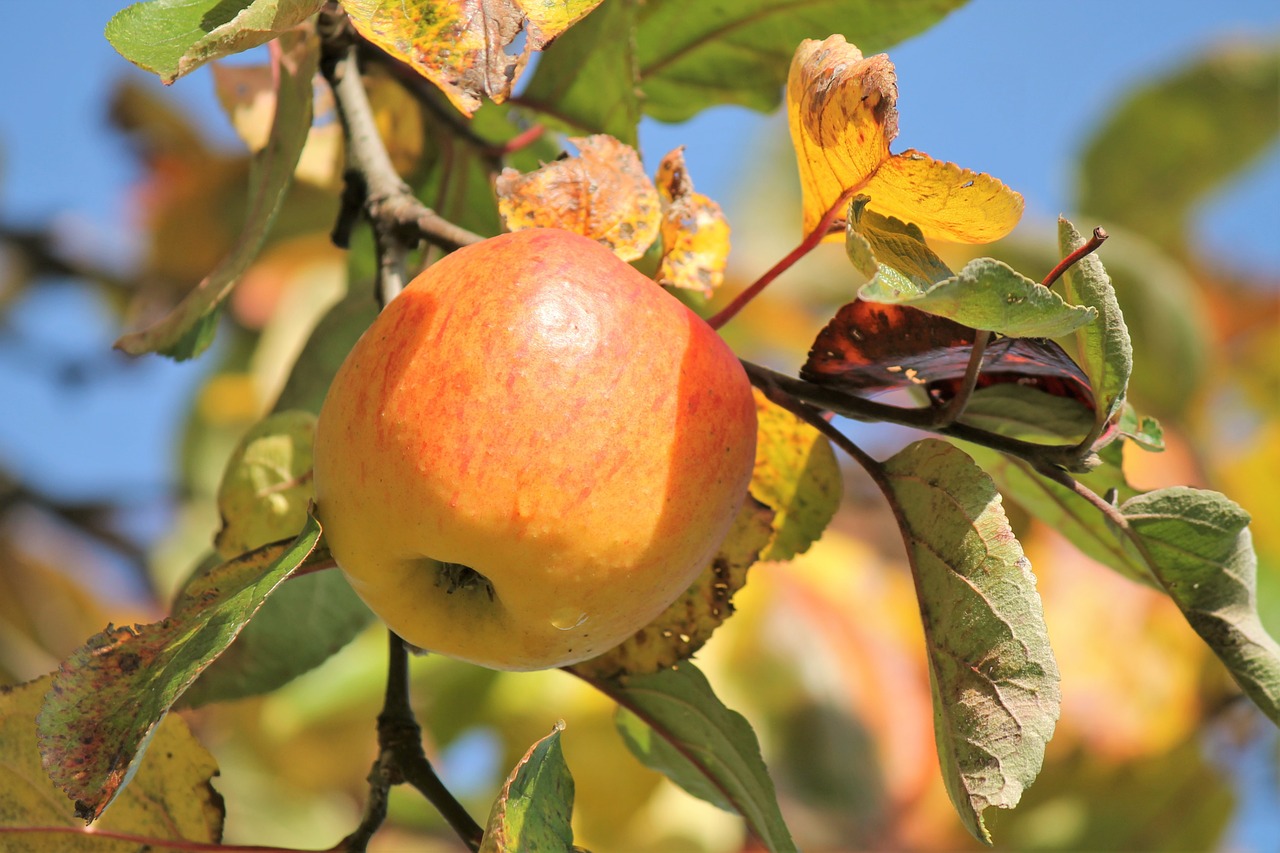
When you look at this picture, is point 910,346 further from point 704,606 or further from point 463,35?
point 463,35

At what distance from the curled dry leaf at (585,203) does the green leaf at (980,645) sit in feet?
0.86

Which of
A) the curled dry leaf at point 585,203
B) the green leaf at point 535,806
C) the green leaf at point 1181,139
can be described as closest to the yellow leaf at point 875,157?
the curled dry leaf at point 585,203

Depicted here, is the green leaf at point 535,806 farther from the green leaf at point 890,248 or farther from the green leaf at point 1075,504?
the green leaf at point 1075,504

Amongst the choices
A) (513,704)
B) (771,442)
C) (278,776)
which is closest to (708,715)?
(771,442)

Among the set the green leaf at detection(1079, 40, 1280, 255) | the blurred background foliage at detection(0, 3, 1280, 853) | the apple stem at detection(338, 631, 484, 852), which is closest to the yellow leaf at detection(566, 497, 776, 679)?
the apple stem at detection(338, 631, 484, 852)

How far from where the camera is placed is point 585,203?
0.89 metres

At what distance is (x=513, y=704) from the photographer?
1.91 m

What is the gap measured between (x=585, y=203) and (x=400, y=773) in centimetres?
43

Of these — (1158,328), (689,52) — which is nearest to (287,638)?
(689,52)

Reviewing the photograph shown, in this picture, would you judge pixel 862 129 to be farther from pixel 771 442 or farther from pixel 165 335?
pixel 165 335

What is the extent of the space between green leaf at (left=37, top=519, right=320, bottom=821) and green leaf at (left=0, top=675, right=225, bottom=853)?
195 mm

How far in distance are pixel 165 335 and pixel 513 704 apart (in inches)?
41.4

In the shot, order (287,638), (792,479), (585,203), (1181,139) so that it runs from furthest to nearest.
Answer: (1181,139), (287,638), (792,479), (585,203)

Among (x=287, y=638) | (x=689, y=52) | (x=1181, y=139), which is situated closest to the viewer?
(x=287, y=638)
